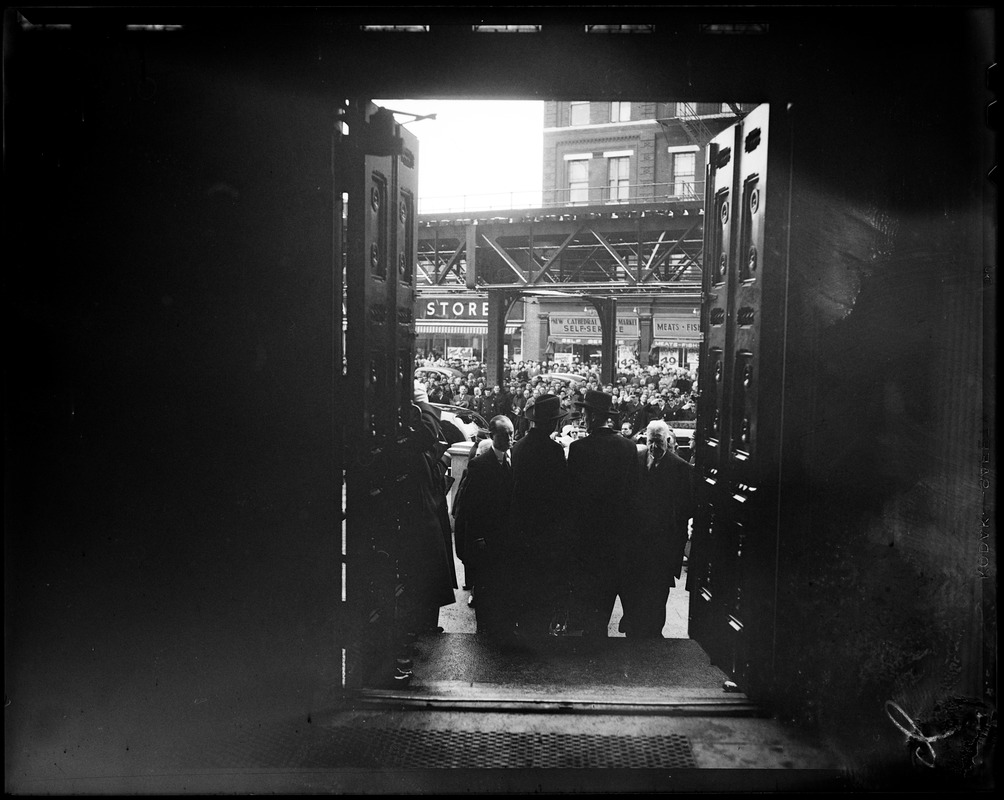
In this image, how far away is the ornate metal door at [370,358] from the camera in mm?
4055

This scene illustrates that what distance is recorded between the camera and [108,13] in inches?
143

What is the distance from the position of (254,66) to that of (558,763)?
12.0 feet

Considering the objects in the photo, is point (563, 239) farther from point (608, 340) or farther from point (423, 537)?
point (423, 537)

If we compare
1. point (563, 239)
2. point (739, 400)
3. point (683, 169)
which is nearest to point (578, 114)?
point (683, 169)

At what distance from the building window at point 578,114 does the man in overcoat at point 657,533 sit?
24951 mm

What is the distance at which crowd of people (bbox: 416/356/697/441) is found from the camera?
37.7 feet

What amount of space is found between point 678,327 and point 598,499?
1193 centimetres

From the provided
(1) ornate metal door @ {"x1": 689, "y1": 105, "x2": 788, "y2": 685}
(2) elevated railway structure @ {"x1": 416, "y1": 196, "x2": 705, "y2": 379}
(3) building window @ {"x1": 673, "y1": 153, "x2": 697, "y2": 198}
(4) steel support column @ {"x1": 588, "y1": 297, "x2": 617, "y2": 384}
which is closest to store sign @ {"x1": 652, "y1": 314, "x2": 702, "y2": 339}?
(2) elevated railway structure @ {"x1": 416, "y1": 196, "x2": 705, "y2": 379}

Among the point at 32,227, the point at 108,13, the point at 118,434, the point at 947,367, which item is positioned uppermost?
the point at 108,13

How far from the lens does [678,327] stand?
16656mm

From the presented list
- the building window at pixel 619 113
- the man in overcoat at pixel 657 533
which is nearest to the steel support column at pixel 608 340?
the man in overcoat at pixel 657 533

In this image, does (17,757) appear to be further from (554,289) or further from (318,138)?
(554,289)

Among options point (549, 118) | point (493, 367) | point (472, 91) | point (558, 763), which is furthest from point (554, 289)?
point (549, 118)

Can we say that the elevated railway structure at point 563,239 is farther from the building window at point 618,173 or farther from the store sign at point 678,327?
the building window at point 618,173
